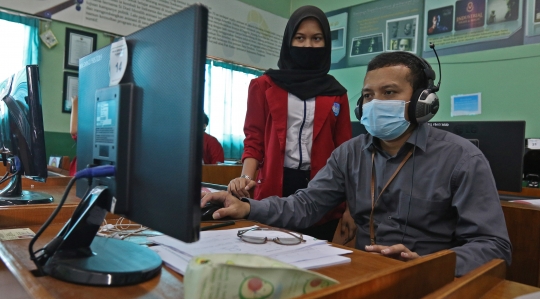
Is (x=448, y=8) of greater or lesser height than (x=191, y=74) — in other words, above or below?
above

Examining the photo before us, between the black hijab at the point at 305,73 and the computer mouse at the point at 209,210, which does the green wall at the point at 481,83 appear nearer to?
the black hijab at the point at 305,73

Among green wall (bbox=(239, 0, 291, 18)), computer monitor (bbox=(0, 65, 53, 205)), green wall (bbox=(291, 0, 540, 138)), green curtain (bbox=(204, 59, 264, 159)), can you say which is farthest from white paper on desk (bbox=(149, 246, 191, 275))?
green wall (bbox=(239, 0, 291, 18))

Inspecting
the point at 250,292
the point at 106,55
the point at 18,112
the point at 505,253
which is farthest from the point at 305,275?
the point at 18,112

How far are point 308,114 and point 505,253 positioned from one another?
0.82 metres

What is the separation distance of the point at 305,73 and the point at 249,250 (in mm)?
987

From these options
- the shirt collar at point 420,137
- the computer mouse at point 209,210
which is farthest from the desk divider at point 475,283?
the computer mouse at point 209,210

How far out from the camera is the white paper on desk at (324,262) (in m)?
0.72

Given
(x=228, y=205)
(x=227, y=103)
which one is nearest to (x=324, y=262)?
(x=228, y=205)

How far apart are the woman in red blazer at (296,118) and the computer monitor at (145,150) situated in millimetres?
847

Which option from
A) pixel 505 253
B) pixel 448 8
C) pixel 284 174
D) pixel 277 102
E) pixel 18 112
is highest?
pixel 448 8

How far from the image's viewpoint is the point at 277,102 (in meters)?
1.56

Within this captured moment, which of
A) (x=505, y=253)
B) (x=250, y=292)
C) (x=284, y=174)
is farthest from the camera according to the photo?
(x=284, y=174)

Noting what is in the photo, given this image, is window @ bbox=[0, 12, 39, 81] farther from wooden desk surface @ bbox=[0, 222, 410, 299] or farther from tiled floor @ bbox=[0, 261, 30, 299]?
wooden desk surface @ bbox=[0, 222, 410, 299]

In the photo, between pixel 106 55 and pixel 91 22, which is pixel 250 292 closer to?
pixel 106 55
